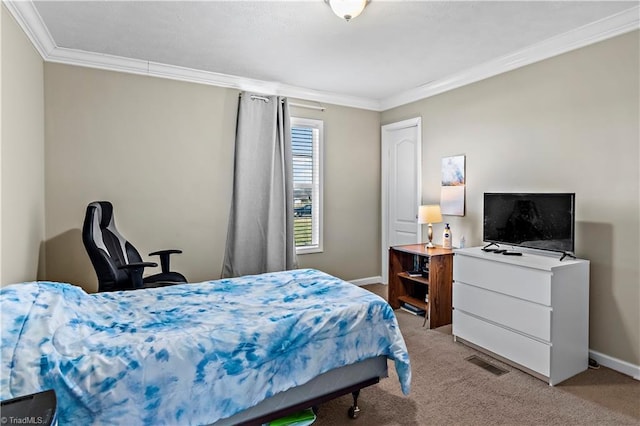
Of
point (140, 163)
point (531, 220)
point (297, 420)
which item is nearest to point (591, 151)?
point (531, 220)

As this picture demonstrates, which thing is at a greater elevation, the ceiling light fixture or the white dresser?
the ceiling light fixture

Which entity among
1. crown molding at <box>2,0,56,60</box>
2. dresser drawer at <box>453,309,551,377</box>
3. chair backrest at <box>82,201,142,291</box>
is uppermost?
crown molding at <box>2,0,56,60</box>

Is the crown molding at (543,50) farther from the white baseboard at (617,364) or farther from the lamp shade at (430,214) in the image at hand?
the white baseboard at (617,364)

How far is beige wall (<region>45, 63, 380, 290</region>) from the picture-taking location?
11.0 ft

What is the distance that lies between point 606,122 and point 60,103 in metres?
4.57

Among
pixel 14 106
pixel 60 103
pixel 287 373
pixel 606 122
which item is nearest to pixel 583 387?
pixel 606 122

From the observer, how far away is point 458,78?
3.92 metres

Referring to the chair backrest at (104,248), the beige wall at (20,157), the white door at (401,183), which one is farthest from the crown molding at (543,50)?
the beige wall at (20,157)

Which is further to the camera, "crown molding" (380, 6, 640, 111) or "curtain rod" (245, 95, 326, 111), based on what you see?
"curtain rod" (245, 95, 326, 111)

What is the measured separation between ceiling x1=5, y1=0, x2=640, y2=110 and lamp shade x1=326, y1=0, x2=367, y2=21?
0.12 metres

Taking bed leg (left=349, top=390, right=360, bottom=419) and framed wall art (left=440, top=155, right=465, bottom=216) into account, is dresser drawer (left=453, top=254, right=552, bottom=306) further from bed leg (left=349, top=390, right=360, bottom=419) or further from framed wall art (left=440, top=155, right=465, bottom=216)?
bed leg (left=349, top=390, right=360, bottom=419)

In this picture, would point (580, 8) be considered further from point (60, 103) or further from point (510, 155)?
point (60, 103)

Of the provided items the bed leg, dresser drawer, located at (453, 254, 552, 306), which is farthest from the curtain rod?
the bed leg

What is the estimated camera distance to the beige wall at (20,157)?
7.79ft
